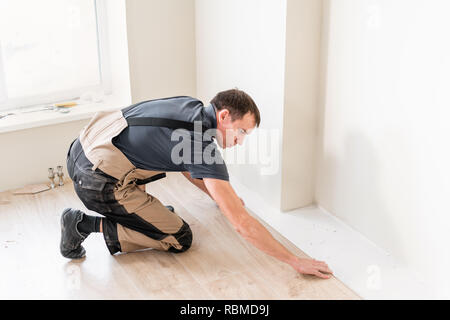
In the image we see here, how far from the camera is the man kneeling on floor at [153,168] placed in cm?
237

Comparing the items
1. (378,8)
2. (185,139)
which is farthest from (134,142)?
(378,8)

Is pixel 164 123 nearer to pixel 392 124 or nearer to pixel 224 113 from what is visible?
pixel 224 113

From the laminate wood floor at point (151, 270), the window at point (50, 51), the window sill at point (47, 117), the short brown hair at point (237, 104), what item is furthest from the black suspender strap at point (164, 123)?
the window at point (50, 51)

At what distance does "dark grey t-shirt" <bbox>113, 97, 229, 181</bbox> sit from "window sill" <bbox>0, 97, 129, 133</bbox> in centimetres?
89

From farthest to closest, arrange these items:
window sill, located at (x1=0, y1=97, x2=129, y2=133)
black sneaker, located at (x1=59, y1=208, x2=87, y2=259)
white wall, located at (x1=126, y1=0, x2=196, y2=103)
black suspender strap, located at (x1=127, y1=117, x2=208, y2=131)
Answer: white wall, located at (x1=126, y1=0, x2=196, y2=103) → window sill, located at (x1=0, y1=97, x2=129, y2=133) → black sneaker, located at (x1=59, y1=208, x2=87, y2=259) → black suspender strap, located at (x1=127, y1=117, x2=208, y2=131)

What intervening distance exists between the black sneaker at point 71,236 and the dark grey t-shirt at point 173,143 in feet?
1.24

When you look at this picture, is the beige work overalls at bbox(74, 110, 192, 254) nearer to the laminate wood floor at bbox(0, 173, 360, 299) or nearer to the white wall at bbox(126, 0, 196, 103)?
the laminate wood floor at bbox(0, 173, 360, 299)

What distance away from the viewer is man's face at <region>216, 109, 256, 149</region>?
243cm

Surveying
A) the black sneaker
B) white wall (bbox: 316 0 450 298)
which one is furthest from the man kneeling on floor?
white wall (bbox: 316 0 450 298)

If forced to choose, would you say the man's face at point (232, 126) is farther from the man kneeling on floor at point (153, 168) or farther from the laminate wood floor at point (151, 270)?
the laminate wood floor at point (151, 270)

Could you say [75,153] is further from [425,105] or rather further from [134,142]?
[425,105]

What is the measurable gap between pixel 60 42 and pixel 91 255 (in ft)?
4.37

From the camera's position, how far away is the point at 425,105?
233cm
